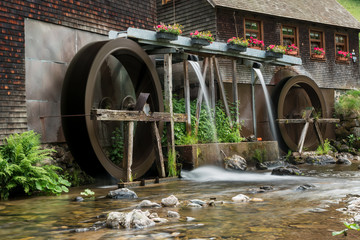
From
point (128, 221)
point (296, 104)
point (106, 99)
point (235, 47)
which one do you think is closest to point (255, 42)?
point (235, 47)

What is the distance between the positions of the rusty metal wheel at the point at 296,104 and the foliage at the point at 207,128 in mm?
2785

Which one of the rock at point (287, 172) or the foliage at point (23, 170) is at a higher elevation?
the foliage at point (23, 170)

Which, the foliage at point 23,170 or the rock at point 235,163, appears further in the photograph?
the rock at point 235,163

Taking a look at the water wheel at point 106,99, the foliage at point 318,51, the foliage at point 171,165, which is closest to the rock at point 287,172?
the foliage at point 171,165

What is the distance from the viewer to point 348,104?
1530 cm

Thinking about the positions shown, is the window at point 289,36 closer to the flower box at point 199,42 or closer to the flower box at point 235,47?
the flower box at point 235,47

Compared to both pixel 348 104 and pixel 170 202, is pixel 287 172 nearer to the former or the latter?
pixel 170 202

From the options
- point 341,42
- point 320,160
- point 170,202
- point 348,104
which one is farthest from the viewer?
point 341,42

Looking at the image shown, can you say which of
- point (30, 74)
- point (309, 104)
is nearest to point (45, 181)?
point (30, 74)

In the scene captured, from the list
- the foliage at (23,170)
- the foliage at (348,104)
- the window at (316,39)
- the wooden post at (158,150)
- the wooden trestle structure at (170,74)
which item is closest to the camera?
the foliage at (23,170)

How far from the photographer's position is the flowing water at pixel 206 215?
3.51m

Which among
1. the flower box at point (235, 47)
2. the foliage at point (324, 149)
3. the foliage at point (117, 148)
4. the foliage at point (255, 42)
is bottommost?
the foliage at point (324, 149)

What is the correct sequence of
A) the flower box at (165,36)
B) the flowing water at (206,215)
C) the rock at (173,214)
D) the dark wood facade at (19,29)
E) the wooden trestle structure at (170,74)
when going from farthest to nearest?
the flower box at (165,36) → the wooden trestle structure at (170,74) → the dark wood facade at (19,29) → the rock at (173,214) → the flowing water at (206,215)

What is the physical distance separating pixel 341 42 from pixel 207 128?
30.2 ft
